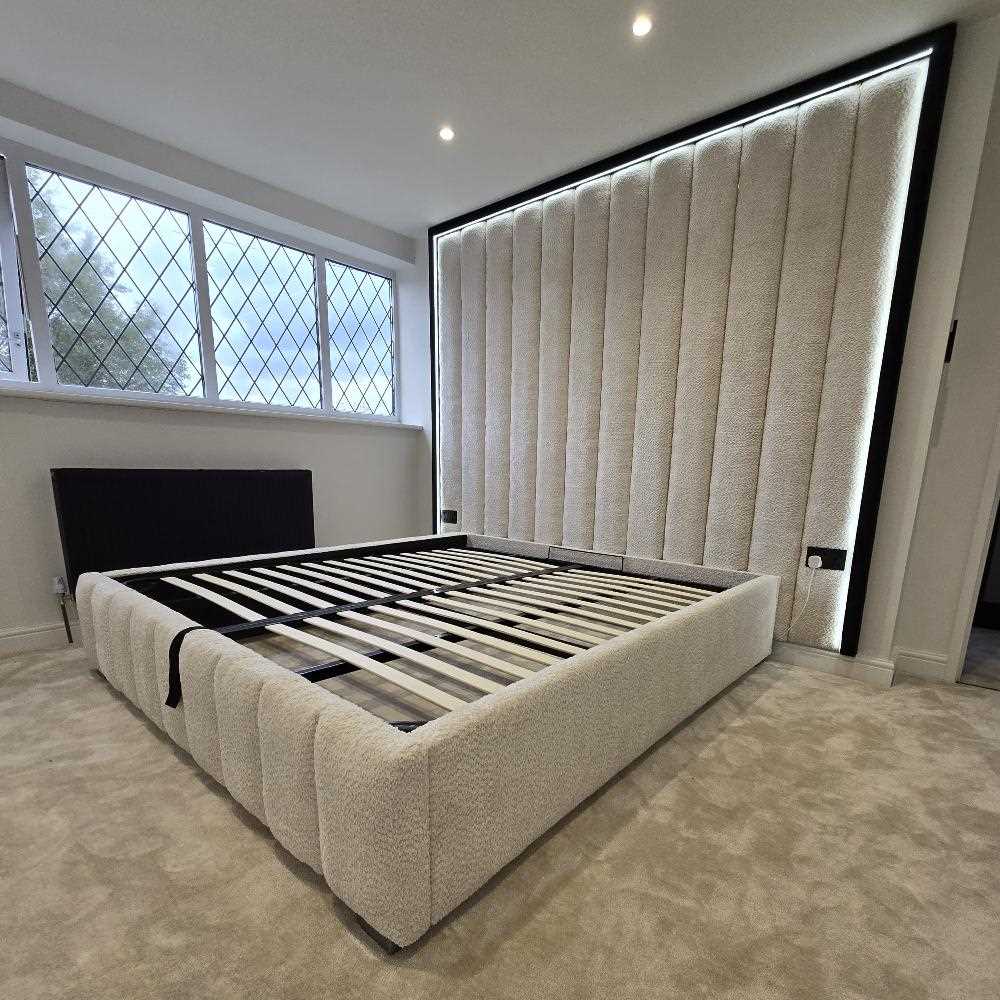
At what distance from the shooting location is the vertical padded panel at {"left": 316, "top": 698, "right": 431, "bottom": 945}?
26.7 inches

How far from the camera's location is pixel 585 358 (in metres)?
2.58

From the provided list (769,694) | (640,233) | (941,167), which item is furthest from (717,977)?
(640,233)

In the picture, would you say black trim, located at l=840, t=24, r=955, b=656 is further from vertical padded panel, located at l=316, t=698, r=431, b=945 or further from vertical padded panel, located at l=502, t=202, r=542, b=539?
vertical padded panel, located at l=316, t=698, r=431, b=945

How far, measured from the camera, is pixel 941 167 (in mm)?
1688

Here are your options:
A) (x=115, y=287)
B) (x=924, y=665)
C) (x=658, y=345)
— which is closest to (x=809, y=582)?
(x=924, y=665)

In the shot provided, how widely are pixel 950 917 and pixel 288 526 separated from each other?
285 cm

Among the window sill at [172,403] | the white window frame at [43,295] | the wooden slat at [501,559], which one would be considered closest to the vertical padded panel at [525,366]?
the wooden slat at [501,559]

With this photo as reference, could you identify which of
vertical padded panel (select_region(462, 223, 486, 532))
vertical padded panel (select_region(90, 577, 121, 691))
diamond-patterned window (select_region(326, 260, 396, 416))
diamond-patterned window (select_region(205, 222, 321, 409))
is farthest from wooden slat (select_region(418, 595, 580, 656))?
diamond-patterned window (select_region(326, 260, 396, 416))

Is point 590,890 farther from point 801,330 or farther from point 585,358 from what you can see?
point 585,358

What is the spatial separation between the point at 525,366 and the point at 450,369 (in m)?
0.64

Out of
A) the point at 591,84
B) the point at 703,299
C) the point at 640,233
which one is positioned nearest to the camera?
the point at 591,84

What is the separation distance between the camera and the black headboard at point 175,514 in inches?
81.3

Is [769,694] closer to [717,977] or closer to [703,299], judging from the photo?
[717,977]

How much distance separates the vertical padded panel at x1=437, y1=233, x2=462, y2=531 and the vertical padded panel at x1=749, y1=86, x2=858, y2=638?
1861mm
